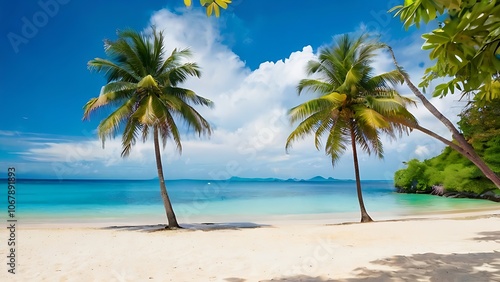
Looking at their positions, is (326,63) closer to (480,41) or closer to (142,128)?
(142,128)

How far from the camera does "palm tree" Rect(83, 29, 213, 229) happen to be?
486 inches

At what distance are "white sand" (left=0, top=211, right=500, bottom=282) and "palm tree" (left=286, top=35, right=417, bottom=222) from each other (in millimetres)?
4994

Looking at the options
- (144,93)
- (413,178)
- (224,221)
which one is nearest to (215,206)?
(224,221)

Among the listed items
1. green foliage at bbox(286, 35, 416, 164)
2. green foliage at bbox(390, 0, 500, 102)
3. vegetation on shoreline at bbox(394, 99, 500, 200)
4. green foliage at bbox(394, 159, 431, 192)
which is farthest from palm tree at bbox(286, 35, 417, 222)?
green foliage at bbox(394, 159, 431, 192)

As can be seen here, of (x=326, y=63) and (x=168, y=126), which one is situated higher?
(x=326, y=63)

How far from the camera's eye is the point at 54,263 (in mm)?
6477

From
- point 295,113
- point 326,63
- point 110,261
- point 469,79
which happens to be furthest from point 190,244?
point 326,63

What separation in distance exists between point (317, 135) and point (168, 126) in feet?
Result: 20.0

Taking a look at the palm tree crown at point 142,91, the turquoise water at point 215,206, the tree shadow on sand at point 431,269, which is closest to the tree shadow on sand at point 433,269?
the tree shadow on sand at point 431,269

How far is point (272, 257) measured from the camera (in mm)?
6645

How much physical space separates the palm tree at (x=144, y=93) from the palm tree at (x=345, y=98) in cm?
428

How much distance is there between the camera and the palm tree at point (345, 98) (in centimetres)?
1334

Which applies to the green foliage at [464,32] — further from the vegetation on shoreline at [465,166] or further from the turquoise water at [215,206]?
the turquoise water at [215,206]

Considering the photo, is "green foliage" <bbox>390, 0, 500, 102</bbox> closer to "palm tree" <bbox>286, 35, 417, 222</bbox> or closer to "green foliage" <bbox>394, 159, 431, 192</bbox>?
"palm tree" <bbox>286, 35, 417, 222</bbox>
